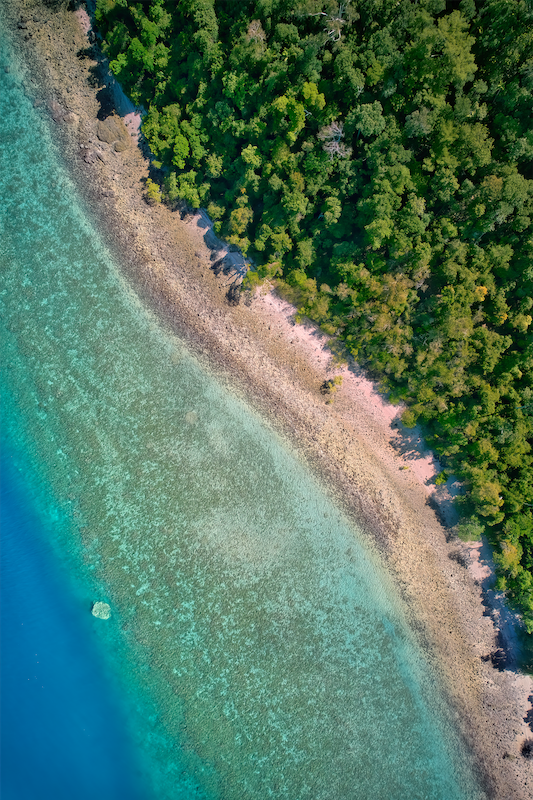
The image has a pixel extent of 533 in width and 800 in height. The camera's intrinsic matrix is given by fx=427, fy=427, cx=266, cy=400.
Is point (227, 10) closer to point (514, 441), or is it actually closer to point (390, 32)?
point (390, 32)

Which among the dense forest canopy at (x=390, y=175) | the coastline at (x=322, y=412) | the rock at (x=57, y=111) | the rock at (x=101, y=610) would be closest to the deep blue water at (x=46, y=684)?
the rock at (x=101, y=610)

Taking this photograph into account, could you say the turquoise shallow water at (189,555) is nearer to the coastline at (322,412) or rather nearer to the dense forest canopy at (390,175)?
the coastline at (322,412)

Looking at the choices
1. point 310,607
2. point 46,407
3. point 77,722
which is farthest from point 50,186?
point 77,722

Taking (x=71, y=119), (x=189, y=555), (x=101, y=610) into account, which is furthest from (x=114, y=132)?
(x=101, y=610)

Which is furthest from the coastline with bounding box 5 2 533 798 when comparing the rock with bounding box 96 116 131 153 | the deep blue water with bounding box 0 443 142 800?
the deep blue water with bounding box 0 443 142 800

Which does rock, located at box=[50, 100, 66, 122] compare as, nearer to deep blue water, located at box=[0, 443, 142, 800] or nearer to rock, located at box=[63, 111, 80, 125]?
rock, located at box=[63, 111, 80, 125]

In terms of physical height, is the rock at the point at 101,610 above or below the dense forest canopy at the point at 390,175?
below
